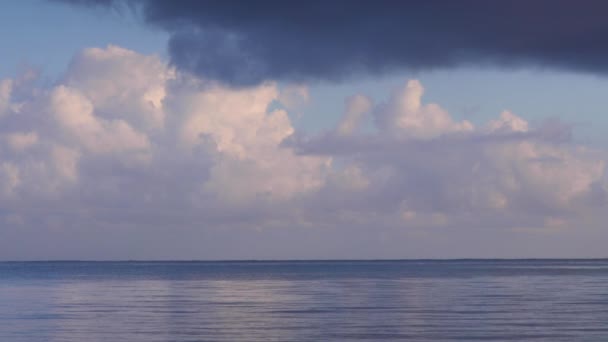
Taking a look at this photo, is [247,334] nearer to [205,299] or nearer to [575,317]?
[575,317]

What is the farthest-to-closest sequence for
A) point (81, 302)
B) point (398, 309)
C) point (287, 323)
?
point (81, 302), point (398, 309), point (287, 323)

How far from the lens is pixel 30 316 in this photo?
56312 millimetres

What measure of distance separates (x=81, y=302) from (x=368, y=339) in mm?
35593

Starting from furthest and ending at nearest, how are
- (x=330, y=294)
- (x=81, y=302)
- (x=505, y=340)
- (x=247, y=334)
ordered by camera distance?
1. (x=330, y=294)
2. (x=81, y=302)
3. (x=247, y=334)
4. (x=505, y=340)

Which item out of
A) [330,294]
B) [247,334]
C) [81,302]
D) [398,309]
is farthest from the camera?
[330,294]

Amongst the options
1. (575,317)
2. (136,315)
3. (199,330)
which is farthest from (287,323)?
(575,317)

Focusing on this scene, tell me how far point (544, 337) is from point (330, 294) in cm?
4116

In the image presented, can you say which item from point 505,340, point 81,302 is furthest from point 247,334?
point 81,302

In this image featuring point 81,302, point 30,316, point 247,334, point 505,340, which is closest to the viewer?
point 505,340

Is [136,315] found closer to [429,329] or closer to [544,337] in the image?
[429,329]

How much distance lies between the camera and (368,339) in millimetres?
42594

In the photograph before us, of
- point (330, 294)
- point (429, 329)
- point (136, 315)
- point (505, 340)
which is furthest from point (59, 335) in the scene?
point (330, 294)

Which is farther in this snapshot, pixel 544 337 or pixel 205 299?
pixel 205 299

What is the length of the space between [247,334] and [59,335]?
366 inches
